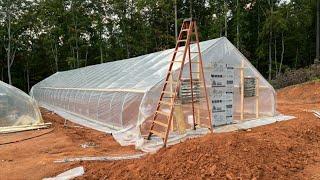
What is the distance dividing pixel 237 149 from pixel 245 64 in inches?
218

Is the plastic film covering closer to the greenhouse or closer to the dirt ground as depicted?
the greenhouse

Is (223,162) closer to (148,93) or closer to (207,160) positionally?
(207,160)

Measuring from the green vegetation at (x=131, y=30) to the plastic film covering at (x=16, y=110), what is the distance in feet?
57.5

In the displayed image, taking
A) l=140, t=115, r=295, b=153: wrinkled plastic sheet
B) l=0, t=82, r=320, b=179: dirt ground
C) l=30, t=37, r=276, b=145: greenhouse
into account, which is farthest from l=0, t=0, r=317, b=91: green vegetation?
l=0, t=82, r=320, b=179: dirt ground

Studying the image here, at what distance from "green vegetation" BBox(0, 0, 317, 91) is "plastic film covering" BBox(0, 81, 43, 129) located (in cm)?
1753

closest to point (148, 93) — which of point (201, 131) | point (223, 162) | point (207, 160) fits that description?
→ point (201, 131)

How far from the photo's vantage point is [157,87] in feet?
29.4

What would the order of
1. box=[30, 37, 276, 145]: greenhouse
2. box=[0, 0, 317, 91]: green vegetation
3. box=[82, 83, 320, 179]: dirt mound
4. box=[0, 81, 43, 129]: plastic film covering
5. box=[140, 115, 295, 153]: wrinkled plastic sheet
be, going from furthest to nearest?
box=[0, 0, 317, 91]: green vegetation < box=[0, 81, 43, 129]: plastic film covering < box=[30, 37, 276, 145]: greenhouse < box=[140, 115, 295, 153]: wrinkled plastic sheet < box=[82, 83, 320, 179]: dirt mound

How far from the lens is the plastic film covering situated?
460 inches

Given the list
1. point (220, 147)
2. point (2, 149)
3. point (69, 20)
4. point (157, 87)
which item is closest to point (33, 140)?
point (2, 149)

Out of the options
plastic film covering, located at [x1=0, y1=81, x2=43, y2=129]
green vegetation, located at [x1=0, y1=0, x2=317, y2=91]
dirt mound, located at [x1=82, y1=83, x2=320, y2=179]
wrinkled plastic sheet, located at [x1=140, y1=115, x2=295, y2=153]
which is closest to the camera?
dirt mound, located at [x1=82, y1=83, x2=320, y2=179]

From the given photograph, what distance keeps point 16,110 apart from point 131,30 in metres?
21.3

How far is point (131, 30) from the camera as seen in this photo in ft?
106

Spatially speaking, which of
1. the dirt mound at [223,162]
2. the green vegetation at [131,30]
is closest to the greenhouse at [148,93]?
the dirt mound at [223,162]
